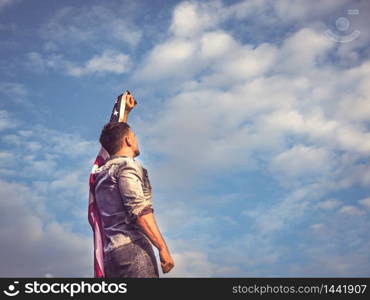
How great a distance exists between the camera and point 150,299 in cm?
512

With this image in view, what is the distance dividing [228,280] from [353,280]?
1734 millimetres

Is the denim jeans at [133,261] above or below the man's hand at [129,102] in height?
below

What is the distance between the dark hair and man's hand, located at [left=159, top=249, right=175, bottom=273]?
1.69 m

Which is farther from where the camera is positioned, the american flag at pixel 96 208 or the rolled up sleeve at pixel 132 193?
the american flag at pixel 96 208

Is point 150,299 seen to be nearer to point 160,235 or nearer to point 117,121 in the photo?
point 160,235

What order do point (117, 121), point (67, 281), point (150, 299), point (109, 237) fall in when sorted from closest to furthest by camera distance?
point (150, 299)
point (67, 281)
point (109, 237)
point (117, 121)

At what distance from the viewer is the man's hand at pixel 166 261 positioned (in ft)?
17.9

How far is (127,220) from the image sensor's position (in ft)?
18.9

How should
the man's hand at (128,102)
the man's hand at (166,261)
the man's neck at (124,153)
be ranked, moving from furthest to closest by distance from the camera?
1. the man's hand at (128,102)
2. the man's neck at (124,153)
3. the man's hand at (166,261)

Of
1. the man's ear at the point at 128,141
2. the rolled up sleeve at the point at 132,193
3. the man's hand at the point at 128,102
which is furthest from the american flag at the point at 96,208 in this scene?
the rolled up sleeve at the point at 132,193

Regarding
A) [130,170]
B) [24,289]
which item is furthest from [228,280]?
[24,289]

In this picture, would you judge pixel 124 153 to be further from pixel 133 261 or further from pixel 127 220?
pixel 133 261

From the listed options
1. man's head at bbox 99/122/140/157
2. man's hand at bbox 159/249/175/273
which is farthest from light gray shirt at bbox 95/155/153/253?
man's hand at bbox 159/249/175/273

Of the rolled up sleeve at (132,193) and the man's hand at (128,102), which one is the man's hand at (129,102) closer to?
the man's hand at (128,102)
